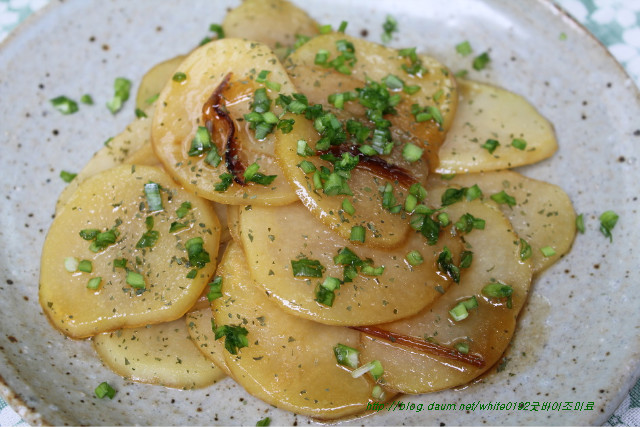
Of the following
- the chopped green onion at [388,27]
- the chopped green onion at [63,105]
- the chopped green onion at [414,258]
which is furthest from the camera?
the chopped green onion at [388,27]

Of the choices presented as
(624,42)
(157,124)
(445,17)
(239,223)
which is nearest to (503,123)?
(445,17)

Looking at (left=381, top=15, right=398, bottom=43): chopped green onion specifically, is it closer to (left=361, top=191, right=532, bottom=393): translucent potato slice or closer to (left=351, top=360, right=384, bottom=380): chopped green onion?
(left=361, top=191, right=532, bottom=393): translucent potato slice

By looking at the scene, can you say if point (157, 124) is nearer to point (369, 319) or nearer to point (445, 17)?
point (369, 319)

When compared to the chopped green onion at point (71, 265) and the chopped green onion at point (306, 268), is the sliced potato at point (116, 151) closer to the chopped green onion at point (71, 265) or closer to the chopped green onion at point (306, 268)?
the chopped green onion at point (71, 265)

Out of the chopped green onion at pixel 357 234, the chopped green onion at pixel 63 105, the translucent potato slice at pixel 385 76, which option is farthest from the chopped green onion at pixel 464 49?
the chopped green onion at pixel 63 105

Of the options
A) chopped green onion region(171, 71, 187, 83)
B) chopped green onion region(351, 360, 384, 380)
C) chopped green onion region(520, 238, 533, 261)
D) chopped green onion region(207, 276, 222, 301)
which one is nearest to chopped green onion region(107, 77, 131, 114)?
chopped green onion region(171, 71, 187, 83)

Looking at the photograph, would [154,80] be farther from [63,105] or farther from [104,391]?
[104,391]
